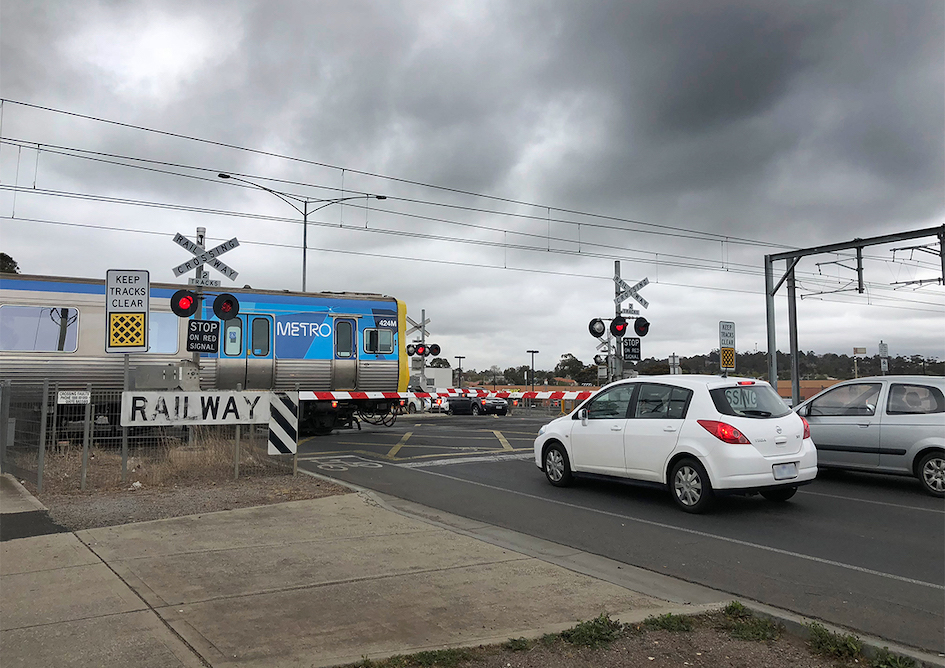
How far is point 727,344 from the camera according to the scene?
1758cm

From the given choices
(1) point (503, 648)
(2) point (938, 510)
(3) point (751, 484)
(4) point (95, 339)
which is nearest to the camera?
(1) point (503, 648)

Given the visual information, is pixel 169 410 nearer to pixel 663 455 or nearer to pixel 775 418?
pixel 663 455

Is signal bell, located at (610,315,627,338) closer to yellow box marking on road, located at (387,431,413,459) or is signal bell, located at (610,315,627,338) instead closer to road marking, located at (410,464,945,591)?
yellow box marking on road, located at (387,431,413,459)

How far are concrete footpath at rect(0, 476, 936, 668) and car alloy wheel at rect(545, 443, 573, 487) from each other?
3.05 meters

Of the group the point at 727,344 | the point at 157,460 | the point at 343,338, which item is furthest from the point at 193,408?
the point at 727,344

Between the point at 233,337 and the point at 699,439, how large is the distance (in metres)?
14.0

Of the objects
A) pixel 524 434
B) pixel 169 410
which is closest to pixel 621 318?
pixel 524 434

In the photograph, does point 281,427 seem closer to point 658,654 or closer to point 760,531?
point 760,531

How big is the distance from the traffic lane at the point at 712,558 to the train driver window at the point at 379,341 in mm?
10327

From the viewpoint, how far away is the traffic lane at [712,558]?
5.33 m

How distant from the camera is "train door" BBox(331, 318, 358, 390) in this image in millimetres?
20922

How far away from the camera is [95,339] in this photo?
1775 cm

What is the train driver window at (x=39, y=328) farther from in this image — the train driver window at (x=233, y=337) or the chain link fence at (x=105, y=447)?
the chain link fence at (x=105, y=447)

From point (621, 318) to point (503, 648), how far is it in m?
14.1
